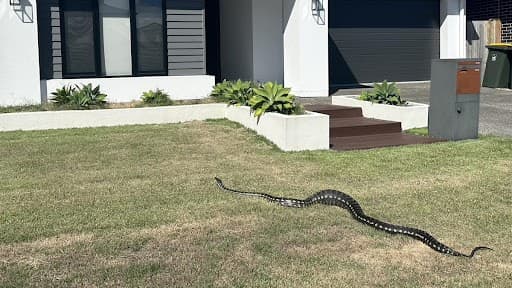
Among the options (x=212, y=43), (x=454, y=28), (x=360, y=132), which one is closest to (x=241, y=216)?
(x=360, y=132)

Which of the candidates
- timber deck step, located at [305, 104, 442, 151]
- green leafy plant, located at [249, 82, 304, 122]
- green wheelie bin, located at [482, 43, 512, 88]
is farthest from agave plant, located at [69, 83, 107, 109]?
green wheelie bin, located at [482, 43, 512, 88]

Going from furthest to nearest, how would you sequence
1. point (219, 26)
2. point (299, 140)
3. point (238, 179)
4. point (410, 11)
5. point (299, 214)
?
point (410, 11) < point (219, 26) < point (299, 140) < point (238, 179) < point (299, 214)

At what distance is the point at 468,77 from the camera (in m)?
9.04

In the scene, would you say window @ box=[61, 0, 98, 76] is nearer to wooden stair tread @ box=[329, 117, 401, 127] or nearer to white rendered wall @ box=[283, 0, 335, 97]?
white rendered wall @ box=[283, 0, 335, 97]

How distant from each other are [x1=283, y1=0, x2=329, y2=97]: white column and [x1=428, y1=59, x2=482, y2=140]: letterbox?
480 cm

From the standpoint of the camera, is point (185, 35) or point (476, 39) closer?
point (185, 35)

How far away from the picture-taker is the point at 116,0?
1225 cm

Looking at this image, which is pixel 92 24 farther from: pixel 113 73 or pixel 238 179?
pixel 238 179

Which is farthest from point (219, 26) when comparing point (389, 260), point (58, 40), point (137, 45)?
point (389, 260)

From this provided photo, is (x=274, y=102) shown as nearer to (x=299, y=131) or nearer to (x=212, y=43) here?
(x=299, y=131)

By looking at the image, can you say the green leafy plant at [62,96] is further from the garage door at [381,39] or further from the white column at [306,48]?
the garage door at [381,39]

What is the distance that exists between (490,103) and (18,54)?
32.1 feet

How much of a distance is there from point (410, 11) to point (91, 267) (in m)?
16.2

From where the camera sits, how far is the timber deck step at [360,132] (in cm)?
911
